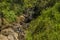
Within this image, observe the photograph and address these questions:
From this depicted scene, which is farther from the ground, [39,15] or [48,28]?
[48,28]

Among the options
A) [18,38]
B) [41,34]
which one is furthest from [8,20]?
[41,34]

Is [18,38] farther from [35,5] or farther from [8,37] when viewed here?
[35,5]

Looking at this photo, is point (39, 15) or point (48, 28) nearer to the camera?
point (48, 28)

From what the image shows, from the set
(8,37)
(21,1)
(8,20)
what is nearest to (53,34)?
(8,37)

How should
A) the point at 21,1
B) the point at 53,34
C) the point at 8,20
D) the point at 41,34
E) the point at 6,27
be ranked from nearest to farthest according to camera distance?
the point at 53,34, the point at 41,34, the point at 6,27, the point at 8,20, the point at 21,1

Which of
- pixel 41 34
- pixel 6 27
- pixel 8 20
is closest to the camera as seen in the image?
pixel 41 34

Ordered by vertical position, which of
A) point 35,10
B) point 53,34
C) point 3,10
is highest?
point 53,34

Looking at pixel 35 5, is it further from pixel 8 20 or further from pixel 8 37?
pixel 8 37

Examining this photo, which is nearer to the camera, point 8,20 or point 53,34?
point 53,34

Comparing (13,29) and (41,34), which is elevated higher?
(41,34)

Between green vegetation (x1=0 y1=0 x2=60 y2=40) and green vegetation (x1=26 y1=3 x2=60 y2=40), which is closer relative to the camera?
green vegetation (x1=26 y1=3 x2=60 y2=40)

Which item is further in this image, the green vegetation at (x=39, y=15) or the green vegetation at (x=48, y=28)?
the green vegetation at (x=39, y=15)
